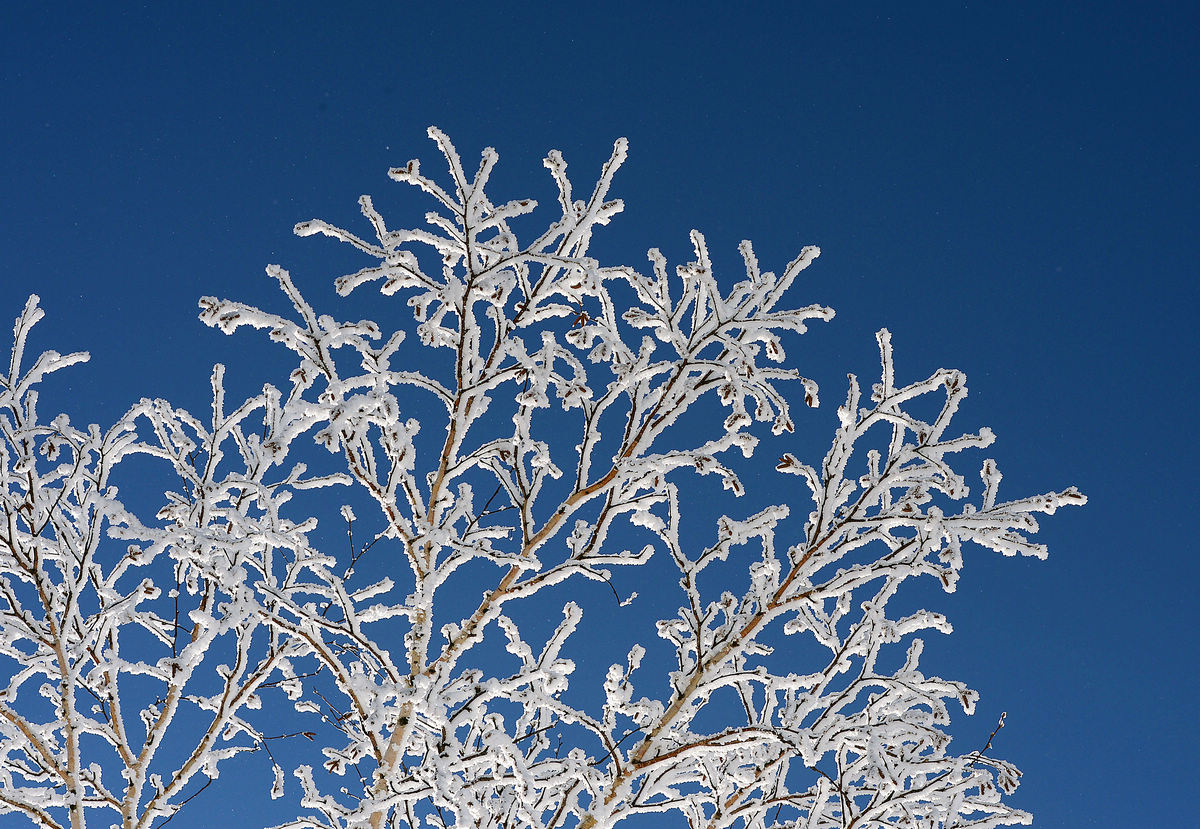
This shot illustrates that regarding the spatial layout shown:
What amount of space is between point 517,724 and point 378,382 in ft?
7.54

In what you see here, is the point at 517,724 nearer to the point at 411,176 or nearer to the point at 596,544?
the point at 596,544

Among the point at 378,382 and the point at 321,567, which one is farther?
the point at 321,567

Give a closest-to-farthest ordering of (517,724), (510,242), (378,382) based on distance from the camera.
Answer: (378,382) < (510,242) < (517,724)

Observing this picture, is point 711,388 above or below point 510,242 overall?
below

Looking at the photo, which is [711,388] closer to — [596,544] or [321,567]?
[596,544]

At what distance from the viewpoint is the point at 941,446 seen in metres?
3.80

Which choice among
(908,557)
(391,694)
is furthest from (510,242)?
(908,557)

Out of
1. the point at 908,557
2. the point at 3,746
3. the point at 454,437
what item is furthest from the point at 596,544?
the point at 3,746

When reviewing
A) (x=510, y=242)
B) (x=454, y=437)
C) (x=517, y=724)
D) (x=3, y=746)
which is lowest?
(x=3, y=746)

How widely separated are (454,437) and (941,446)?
7.03 ft

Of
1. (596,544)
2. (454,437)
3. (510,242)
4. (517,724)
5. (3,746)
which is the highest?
(510,242)

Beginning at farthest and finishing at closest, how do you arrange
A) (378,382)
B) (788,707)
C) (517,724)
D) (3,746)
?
1. (517,724)
2. (788,707)
3. (3,746)
4. (378,382)

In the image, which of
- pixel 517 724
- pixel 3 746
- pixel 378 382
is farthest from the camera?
pixel 517 724

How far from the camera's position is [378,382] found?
136 inches
